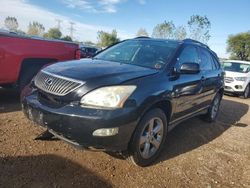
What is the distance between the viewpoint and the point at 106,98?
307 centimetres

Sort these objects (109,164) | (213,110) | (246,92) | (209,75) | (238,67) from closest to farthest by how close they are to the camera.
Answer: (109,164), (209,75), (213,110), (246,92), (238,67)

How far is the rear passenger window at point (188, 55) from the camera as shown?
4.41 meters

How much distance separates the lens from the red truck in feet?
17.5

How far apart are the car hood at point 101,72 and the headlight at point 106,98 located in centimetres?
10

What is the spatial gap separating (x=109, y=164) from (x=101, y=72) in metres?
1.24

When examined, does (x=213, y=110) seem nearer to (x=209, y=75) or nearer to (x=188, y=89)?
(x=209, y=75)

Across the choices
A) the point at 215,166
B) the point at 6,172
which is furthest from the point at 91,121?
the point at 215,166

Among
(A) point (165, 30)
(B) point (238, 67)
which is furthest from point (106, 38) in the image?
(B) point (238, 67)

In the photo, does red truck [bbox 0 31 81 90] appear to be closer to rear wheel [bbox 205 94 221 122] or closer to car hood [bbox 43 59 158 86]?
car hood [bbox 43 59 158 86]

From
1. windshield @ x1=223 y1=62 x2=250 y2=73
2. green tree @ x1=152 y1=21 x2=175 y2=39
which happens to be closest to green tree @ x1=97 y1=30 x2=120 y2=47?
green tree @ x1=152 y1=21 x2=175 y2=39

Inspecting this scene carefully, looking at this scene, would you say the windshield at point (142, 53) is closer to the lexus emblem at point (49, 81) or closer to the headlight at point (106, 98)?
the headlight at point (106, 98)

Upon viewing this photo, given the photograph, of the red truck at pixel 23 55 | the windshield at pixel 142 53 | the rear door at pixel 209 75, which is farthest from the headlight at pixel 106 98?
the red truck at pixel 23 55

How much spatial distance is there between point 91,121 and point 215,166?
2.21 m

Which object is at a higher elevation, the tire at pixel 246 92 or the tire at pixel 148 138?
the tire at pixel 148 138
